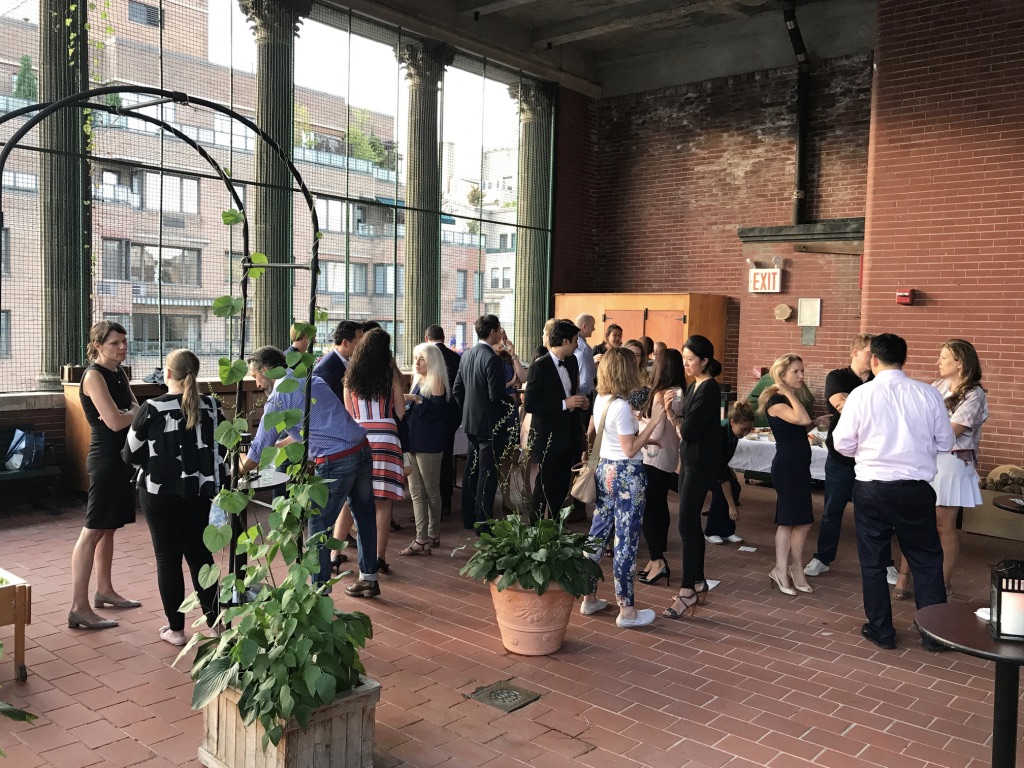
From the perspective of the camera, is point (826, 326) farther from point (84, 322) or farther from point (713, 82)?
point (84, 322)

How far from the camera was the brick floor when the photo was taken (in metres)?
3.83

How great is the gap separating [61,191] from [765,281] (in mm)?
8557

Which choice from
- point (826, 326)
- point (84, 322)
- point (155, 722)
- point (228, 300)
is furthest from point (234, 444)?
point (826, 326)

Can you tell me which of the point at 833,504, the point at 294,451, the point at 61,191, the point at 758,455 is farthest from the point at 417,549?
the point at 61,191

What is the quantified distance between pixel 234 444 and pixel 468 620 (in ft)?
8.52

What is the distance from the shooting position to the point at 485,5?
1248 cm

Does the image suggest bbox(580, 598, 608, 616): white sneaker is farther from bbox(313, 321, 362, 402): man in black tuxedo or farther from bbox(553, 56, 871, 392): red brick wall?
bbox(553, 56, 871, 392): red brick wall

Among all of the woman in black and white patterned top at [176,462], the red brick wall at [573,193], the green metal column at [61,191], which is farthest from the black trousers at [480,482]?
the red brick wall at [573,193]

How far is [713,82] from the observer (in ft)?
44.0

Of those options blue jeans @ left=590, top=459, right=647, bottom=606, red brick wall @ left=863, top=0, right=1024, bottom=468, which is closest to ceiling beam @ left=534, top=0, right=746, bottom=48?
red brick wall @ left=863, top=0, right=1024, bottom=468

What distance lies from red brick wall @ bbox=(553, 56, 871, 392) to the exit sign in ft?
0.43

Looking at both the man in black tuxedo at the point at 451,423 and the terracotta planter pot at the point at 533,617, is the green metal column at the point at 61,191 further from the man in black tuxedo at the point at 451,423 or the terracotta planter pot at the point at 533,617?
the terracotta planter pot at the point at 533,617

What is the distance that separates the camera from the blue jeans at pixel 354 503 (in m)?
5.18

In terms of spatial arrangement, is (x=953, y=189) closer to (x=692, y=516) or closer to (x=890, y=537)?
(x=890, y=537)
